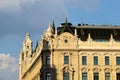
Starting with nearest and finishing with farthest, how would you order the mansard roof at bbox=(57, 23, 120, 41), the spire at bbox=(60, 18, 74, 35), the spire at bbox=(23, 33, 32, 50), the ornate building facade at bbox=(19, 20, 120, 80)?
the ornate building facade at bbox=(19, 20, 120, 80)
the spire at bbox=(60, 18, 74, 35)
the mansard roof at bbox=(57, 23, 120, 41)
the spire at bbox=(23, 33, 32, 50)

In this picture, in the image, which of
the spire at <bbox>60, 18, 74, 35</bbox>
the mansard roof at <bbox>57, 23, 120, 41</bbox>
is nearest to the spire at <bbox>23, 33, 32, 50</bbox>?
the spire at <bbox>60, 18, 74, 35</bbox>

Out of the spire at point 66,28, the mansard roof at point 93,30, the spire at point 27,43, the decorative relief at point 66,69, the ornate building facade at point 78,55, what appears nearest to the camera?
the decorative relief at point 66,69

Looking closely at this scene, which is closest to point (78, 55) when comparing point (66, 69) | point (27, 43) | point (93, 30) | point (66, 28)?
point (66, 69)

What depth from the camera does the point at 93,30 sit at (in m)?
134

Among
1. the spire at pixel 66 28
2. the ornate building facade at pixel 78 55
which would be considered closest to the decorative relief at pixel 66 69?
the ornate building facade at pixel 78 55

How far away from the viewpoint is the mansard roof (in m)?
132

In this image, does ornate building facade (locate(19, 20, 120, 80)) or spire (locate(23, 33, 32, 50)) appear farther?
spire (locate(23, 33, 32, 50))

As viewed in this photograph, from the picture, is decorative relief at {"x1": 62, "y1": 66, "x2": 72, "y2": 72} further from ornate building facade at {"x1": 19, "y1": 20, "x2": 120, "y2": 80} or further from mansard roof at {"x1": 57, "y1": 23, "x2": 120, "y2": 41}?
mansard roof at {"x1": 57, "y1": 23, "x2": 120, "y2": 41}

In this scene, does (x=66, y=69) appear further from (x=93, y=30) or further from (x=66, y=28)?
(x=93, y=30)

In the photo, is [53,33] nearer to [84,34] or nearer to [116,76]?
[84,34]

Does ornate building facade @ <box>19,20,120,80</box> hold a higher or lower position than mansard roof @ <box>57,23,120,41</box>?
lower

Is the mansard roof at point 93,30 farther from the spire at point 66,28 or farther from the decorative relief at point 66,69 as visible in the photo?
the decorative relief at point 66,69

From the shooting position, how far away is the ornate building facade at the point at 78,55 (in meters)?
127

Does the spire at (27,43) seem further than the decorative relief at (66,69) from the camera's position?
Yes
